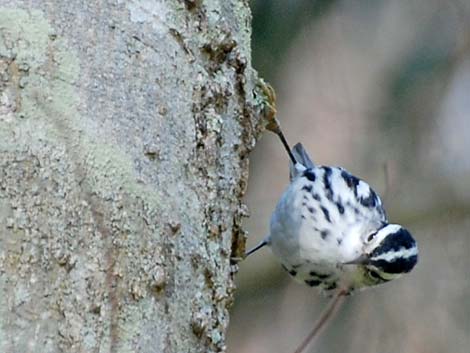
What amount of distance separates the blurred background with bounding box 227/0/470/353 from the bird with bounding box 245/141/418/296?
2.61ft

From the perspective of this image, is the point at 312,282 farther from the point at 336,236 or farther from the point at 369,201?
the point at 369,201

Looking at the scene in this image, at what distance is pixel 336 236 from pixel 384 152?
1780 mm

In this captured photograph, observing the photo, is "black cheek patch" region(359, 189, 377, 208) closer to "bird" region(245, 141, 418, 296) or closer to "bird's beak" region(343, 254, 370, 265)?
"bird" region(245, 141, 418, 296)

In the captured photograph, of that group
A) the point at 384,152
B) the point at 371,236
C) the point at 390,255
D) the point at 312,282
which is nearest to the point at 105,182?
the point at 390,255

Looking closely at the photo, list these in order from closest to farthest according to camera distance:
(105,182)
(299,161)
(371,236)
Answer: (105,182), (371,236), (299,161)

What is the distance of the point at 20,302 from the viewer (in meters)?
1.47

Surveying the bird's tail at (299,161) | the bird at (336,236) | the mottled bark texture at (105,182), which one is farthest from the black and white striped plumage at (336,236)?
the mottled bark texture at (105,182)

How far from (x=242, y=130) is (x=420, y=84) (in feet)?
9.55

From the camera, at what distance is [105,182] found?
1.60 m

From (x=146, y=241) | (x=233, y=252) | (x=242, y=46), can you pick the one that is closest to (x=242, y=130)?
(x=242, y=46)

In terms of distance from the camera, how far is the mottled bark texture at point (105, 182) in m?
1.51

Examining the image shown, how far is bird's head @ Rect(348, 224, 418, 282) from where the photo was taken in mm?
2900

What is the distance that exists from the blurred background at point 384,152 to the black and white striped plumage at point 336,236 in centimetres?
80

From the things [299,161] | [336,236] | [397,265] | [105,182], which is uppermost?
[105,182]
